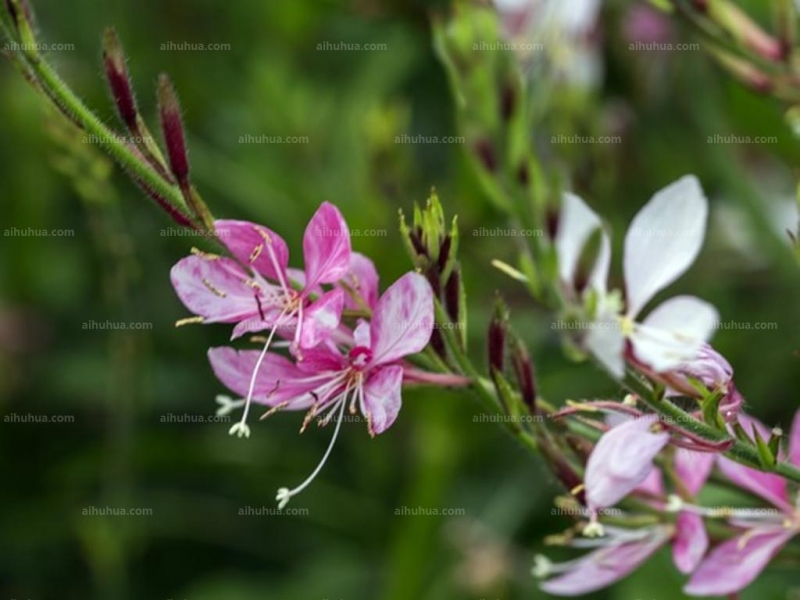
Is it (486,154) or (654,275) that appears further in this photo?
(486,154)

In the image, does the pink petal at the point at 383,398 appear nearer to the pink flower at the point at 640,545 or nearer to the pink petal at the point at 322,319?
the pink petal at the point at 322,319

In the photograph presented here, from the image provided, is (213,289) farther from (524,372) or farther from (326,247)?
(524,372)

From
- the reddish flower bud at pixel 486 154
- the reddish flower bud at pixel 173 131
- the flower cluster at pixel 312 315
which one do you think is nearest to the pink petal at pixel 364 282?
the flower cluster at pixel 312 315

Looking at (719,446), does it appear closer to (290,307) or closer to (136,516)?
(290,307)

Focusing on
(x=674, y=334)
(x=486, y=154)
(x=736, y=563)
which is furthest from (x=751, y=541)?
(x=486, y=154)

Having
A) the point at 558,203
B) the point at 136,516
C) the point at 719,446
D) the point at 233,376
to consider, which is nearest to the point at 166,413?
the point at 136,516

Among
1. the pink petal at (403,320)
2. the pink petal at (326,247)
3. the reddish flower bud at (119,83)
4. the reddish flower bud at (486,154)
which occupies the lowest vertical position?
the pink petal at (403,320)
